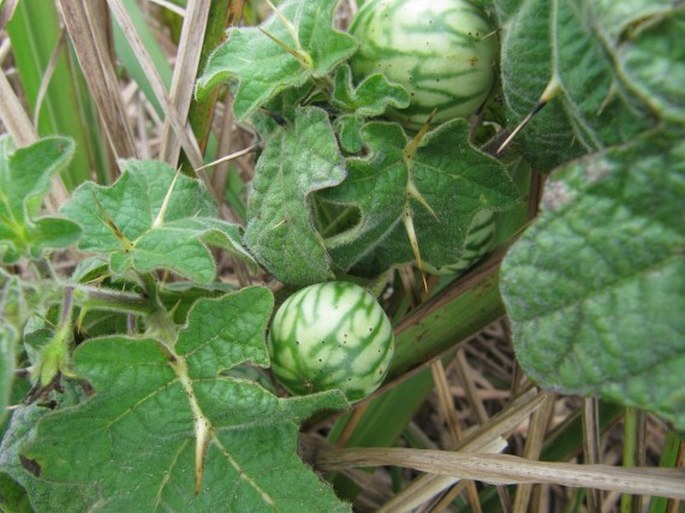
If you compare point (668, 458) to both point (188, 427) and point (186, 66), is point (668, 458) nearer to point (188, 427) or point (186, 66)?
point (188, 427)

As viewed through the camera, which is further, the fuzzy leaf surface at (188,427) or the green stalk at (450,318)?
the green stalk at (450,318)

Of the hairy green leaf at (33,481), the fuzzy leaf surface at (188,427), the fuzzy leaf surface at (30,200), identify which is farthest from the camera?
the hairy green leaf at (33,481)

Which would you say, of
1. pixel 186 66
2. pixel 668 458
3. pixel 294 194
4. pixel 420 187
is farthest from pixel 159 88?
pixel 668 458

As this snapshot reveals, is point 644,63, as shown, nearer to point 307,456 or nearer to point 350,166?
point 350,166

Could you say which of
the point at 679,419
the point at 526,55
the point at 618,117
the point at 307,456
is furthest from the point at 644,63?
the point at 307,456

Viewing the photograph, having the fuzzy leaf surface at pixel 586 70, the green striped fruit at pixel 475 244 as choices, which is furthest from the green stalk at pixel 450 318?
the fuzzy leaf surface at pixel 586 70

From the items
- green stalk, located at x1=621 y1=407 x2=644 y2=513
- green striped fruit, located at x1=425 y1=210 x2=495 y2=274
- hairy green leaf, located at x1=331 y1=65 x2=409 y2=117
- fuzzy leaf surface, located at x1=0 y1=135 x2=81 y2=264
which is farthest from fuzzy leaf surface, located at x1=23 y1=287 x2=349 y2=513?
green stalk, located at x1=621 y1=407 x2=644 y2=513

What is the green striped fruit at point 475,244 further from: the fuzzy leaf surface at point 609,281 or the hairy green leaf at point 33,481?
the hairy green leaf at point 33,481
